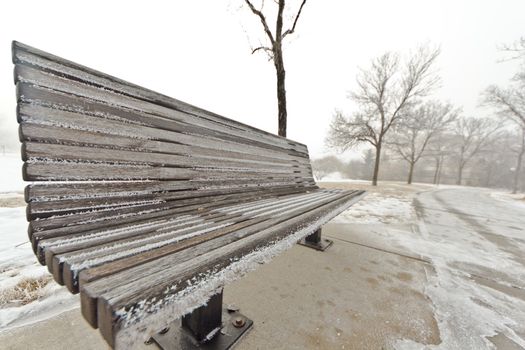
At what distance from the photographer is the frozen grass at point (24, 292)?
1.33 metres

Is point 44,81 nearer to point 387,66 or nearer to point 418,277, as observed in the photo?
point 418,277

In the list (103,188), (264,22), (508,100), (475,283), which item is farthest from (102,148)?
(508,100)

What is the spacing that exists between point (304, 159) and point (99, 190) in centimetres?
255

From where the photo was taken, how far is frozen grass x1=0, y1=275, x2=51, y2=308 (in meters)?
1.33

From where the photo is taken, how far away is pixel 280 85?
13.3 feet

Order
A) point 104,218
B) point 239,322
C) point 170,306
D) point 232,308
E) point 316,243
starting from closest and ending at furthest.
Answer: point 170,306 → point 104,218 → point 239,322 → point 232,308 → point 316,243

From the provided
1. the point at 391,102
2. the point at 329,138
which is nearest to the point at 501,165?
the point at 391,102

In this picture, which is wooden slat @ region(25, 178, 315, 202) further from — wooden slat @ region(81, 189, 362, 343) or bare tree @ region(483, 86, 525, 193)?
bare tree @ region(483, 86, 525, 193)

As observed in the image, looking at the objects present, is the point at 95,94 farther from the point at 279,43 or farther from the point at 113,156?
the point at 279,43

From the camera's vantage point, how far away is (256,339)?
3.90ft

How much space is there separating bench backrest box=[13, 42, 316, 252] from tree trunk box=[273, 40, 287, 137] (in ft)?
8.49

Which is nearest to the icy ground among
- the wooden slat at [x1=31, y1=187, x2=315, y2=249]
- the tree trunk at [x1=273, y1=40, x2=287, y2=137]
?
the wooden slat at [x1=31, y1=187, x2=315, y2=249]

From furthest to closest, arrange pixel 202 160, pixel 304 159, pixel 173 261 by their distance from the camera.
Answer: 1. pixel 304 159
2. pixel 202 160
3. pixel 173 261

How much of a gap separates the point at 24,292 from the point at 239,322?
1.39 m
